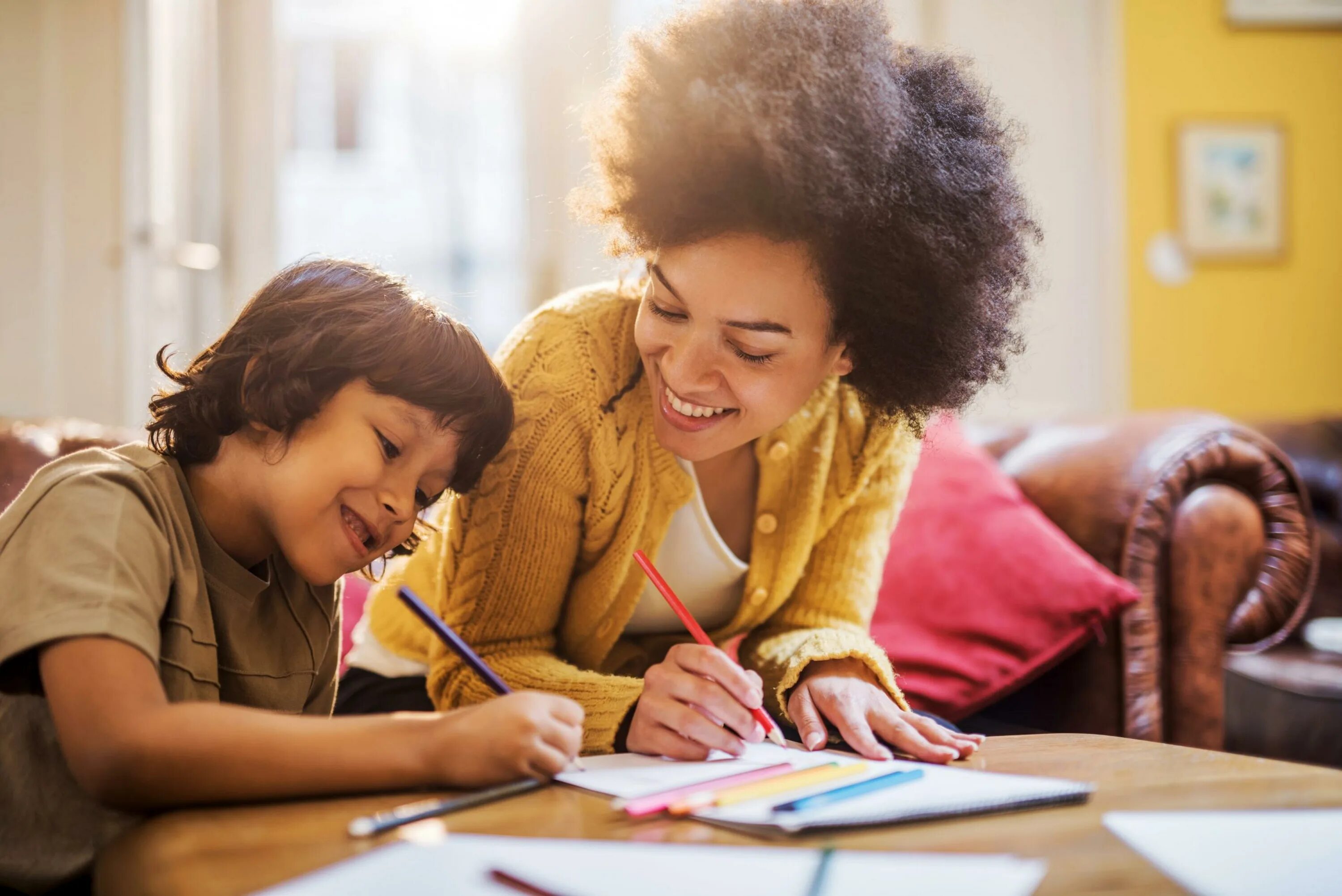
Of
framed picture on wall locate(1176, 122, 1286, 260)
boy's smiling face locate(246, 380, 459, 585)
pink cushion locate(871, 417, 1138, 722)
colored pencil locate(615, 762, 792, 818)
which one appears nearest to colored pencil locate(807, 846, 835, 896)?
colored pencil locate(615, 762, 792, 818)

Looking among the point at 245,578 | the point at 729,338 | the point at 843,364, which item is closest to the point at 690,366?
the point at 729,338

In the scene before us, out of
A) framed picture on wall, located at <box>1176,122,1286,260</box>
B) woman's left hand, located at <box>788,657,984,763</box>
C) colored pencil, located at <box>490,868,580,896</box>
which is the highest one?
framed picture on wall, located at <box>1176,122,1286,260</box>

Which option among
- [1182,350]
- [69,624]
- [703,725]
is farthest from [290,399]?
[1182,350]

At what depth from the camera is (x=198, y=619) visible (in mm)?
863

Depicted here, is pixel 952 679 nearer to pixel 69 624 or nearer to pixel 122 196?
pixel 69 624

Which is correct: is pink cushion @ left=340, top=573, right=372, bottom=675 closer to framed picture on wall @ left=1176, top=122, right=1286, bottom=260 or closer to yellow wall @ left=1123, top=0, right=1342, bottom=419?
yellow wall @ left=1123, top=0, right=1342, bottom=419

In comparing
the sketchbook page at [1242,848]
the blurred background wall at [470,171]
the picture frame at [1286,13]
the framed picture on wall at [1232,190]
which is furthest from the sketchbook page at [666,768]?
the picture frame at [1286,13]

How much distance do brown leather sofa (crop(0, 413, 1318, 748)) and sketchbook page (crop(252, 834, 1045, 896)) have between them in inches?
42.6

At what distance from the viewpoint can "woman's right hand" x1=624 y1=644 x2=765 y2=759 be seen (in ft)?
2.89

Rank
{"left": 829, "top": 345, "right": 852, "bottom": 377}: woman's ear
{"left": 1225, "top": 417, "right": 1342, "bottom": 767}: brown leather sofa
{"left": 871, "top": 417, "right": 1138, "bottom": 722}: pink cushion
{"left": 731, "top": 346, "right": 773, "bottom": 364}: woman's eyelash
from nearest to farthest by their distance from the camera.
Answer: {"left": 731, "top": 346, "right": 773, "bottom": 364}: woman's eyelash → {"left": 829, "top": 345, "right": 852, "bottom": 377}: woman's ear → {"left": 871, "top": 417, "right": 1138, "bottom": 722}: pink cushion → {"left": 1225, "top": 417, "right": 1342, "bottom": 767}: brown leather sofa

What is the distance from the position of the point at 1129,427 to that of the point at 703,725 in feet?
3.92

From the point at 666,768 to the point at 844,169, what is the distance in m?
0.55

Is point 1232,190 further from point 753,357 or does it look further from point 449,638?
point 449,638

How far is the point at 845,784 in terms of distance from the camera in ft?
2.42
